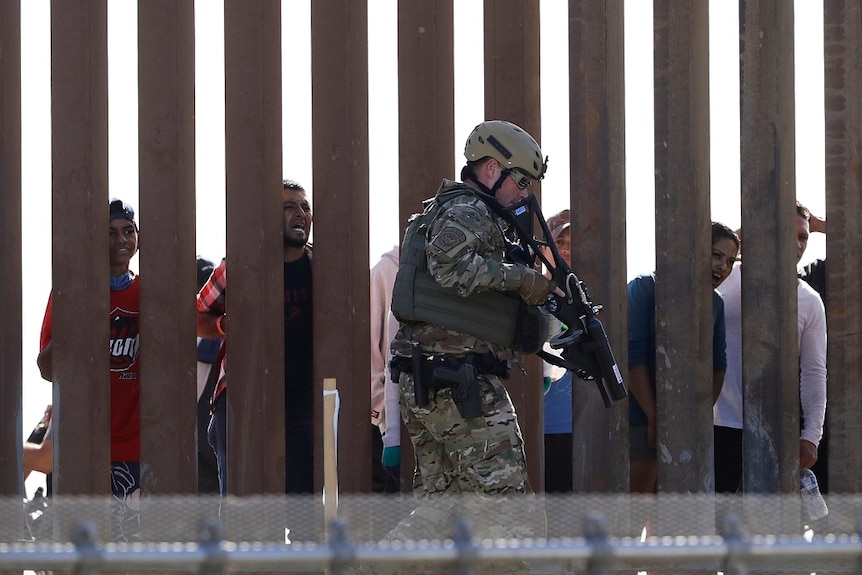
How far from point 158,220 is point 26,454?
154 cm

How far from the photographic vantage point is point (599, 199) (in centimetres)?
508

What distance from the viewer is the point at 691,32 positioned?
5.10 m

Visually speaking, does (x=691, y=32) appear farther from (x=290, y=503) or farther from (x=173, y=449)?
(x=290, y=503)

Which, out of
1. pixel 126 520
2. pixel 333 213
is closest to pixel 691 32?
pixel 333 213

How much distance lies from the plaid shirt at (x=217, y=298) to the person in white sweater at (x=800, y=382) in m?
1.92

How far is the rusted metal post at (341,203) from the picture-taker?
5059 millimetres

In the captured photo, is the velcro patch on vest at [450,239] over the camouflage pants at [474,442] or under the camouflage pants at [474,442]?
over

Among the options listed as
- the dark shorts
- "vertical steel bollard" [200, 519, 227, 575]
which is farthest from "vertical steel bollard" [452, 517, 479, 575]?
the dark shorts

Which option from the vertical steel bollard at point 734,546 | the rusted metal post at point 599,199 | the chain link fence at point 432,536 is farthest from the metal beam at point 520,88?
the vertical steel bollard at point 734,546

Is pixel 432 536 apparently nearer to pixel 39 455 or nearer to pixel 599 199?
pixel 599 199

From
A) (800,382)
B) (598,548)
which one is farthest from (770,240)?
(598,548)

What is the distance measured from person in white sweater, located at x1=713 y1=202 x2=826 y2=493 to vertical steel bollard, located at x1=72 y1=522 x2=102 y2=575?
3.67 metres

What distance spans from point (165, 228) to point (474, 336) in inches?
48.1

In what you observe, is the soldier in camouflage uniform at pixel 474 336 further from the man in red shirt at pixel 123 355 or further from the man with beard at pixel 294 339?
the man in red shirt at pixel 123 355
